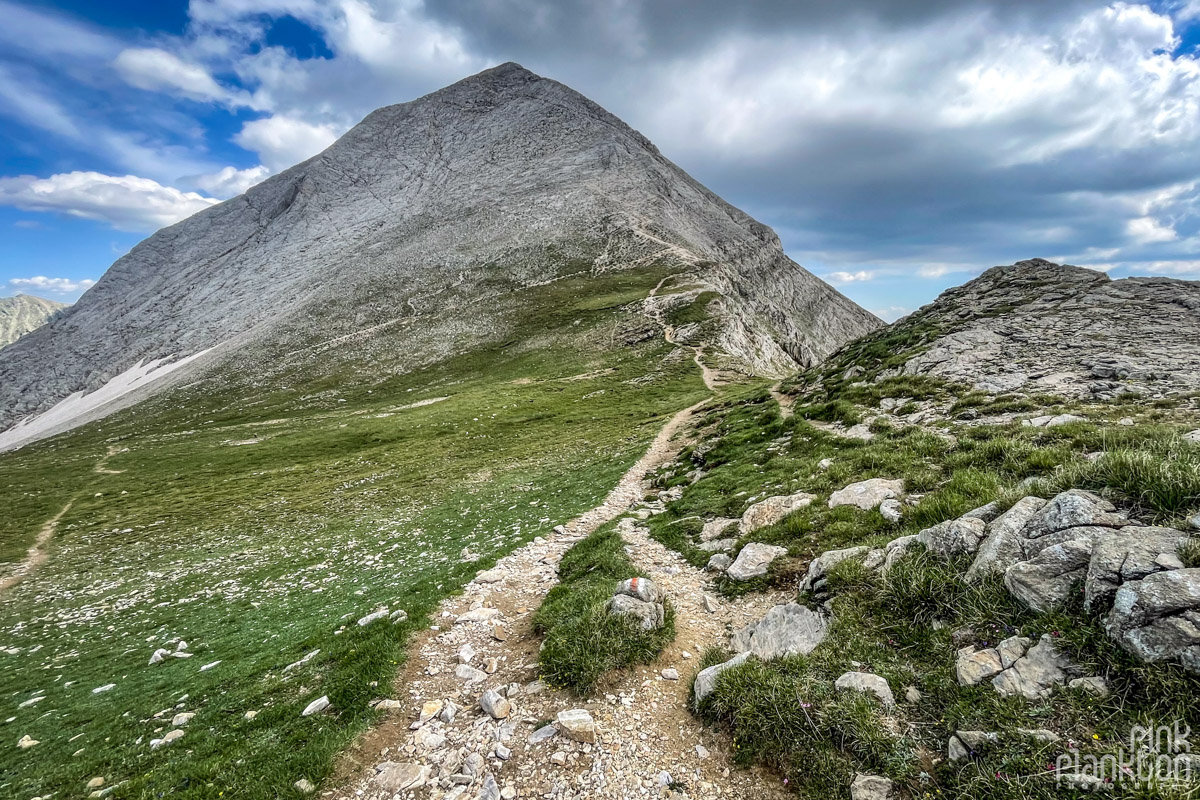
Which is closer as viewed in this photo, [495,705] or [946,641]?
[946,641]

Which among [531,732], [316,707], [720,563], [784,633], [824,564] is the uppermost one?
[824,564]

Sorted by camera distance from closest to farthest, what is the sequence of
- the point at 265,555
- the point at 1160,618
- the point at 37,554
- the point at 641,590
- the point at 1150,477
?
the point at 1160,618 < the point at 1150,477 < the point at 641,590 < the point at 265,555 < the point at 37,554

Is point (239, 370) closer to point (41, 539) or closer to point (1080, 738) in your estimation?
point (41, 539)

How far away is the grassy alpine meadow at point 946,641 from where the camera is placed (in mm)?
5098

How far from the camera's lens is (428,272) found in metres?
133

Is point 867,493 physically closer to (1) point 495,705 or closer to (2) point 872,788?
(2) point 872,788

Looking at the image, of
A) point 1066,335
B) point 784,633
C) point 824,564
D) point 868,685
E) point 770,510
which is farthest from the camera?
point 1066,335

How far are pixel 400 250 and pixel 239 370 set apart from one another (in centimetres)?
6063

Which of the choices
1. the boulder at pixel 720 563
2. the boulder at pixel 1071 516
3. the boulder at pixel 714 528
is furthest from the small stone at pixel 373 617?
the boulder at pixel 1071 516

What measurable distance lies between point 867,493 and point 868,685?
290 inches

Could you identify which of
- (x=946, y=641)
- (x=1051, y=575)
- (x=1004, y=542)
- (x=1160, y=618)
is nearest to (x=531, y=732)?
(x=946, y=641)

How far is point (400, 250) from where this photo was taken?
147500 mm

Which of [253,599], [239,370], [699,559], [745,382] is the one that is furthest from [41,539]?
[239,370]

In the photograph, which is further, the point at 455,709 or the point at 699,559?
the point at 699,559
